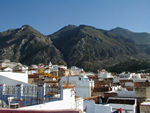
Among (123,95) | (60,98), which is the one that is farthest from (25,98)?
(123,95)

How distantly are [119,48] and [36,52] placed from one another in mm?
64780

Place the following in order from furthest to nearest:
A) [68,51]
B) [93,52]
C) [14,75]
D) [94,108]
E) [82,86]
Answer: [68,51] < [93,52] < [82,86] < [14,75] < [94,108]

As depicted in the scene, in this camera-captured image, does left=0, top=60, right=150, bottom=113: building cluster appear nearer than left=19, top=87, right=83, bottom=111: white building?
No

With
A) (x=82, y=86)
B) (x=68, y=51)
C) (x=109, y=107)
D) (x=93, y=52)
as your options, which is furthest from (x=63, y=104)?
(x=68, y=51)

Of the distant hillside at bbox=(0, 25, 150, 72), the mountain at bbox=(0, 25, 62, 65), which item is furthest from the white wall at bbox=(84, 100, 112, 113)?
the mountain at bbox=(0, 25, 62, 65)

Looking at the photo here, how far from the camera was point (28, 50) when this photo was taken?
136750 mm

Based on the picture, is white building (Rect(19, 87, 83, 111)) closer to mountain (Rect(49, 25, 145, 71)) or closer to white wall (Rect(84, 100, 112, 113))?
white wall (Rect(84, 100, 112, 113))

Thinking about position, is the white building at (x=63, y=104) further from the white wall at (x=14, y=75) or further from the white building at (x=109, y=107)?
the white wall at (x=14, y=75)

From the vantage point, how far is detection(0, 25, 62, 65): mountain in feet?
411

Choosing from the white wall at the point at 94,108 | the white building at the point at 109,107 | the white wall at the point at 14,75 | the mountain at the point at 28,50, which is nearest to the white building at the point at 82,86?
the white building at the point at 109,107

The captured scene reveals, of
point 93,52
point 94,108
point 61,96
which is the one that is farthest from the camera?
point 93,52

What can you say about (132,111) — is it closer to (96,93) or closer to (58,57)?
(96,93)

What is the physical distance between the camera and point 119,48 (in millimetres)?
149625

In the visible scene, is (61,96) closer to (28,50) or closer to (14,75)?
(14,75)
